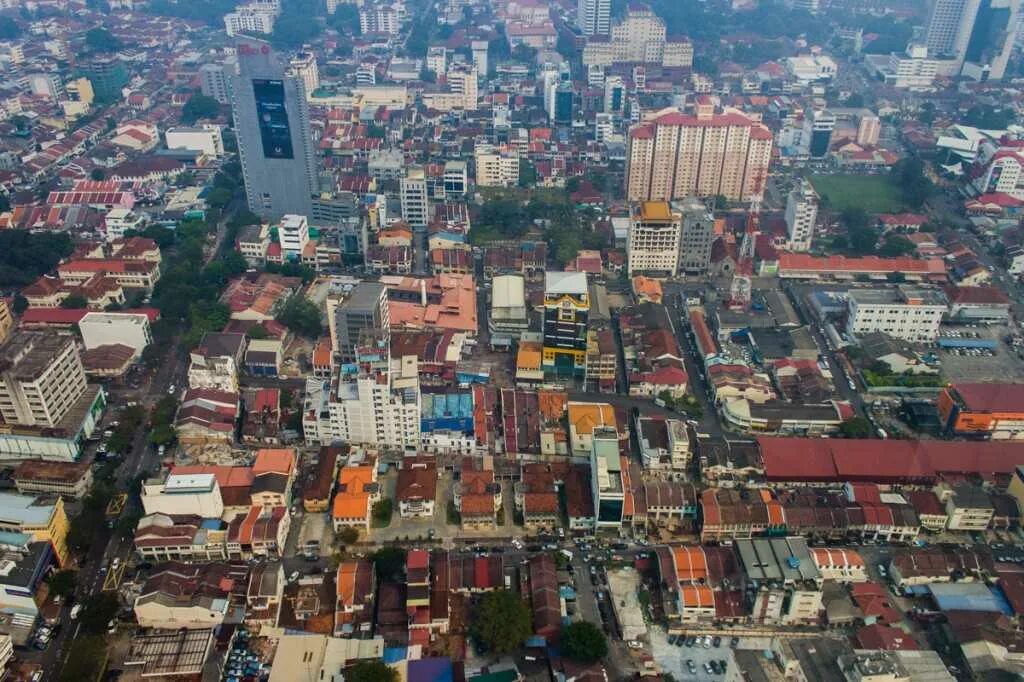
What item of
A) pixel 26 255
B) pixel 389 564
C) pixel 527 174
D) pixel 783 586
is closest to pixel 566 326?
pixel 389 564

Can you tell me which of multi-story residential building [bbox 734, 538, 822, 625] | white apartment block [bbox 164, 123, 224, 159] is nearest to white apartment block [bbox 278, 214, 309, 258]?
white apartment block [bbox 164, 123, 224, 159]

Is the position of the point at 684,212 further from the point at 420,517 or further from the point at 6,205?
the point at 6,205

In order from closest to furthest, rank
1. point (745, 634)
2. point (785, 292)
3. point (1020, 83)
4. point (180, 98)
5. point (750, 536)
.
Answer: point (745, 634), point (750, 536), point (785, 292), point (180, 98), point (1020, 83)

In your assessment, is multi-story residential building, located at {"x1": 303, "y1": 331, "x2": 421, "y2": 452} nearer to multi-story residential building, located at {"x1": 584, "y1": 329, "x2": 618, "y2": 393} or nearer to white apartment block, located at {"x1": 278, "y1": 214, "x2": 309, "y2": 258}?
multi-story residential building, located at {"x1": 584, "y1": 329, "x2": 618, "y2": 393}

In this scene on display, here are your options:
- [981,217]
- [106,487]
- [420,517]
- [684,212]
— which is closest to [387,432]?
[420,517]

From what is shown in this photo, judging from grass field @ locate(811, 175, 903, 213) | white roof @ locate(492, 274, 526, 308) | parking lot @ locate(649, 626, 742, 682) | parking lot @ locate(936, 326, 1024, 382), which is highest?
white roof @ locate(492, 274, 526, 308)

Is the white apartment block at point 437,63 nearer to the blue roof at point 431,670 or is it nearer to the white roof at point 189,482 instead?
the white roof at point 189,482
